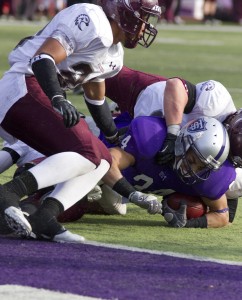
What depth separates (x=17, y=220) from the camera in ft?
17.9

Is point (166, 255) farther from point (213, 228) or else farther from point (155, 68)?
point (155, 68)

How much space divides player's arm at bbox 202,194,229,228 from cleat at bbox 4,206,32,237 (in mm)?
1228

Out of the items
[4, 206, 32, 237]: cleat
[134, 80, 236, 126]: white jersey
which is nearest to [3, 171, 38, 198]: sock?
[4, 206, 32, 237]: cleat

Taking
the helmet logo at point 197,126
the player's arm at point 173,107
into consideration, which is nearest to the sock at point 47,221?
the player's arm at point 173,107

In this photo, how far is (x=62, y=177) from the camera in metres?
5.62

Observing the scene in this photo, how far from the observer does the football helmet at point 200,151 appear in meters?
6.00

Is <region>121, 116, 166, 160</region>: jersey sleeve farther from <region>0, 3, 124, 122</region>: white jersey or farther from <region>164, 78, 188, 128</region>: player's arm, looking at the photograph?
<region>0, 3, 124, 122</region>: white jersey

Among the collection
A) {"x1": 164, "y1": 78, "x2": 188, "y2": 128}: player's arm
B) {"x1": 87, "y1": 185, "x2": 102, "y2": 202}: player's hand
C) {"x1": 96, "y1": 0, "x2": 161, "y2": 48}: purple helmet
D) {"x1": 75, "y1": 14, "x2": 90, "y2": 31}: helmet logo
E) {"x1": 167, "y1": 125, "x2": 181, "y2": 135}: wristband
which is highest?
{"x1": 75, "y1": 14, "x2": 90, "y2": 31}: helmet logo

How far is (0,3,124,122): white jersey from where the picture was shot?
5.73 meters

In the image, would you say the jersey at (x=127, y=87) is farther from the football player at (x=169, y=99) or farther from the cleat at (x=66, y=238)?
the cleat at (x=66, y=238)

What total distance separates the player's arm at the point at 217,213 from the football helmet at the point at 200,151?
257mm

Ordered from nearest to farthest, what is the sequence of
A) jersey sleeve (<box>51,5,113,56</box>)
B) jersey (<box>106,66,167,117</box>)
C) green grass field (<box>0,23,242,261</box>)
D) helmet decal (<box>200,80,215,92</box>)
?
jersey sleeve (<box>51,5,113,56</box>)
green grass field (<box>0,23,242,261</box>)
helmet decal (<box>200,80,215,92</box>)
jersey (<box>106,66,167,117</box>)

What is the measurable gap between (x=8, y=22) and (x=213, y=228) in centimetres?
1862

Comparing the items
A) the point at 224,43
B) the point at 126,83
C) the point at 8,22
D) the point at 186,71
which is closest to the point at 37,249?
the point at 126,83
